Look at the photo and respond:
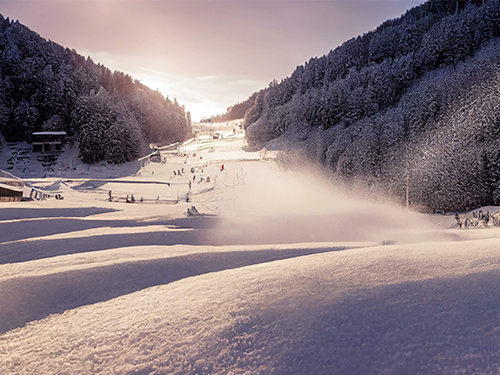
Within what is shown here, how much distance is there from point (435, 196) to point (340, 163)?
23.4 ft

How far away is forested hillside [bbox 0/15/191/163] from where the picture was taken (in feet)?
123

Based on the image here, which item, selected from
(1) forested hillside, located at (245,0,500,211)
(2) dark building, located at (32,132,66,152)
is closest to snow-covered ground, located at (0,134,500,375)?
(1) forested hillside, located at (245,0,500,211)

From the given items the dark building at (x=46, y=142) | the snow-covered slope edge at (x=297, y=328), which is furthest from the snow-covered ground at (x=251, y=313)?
the dark building at (x=46, y=142)

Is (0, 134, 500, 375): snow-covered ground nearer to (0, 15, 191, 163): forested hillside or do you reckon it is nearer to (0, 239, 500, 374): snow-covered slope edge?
(0, 239, 500, 374): snow-covered slope edge

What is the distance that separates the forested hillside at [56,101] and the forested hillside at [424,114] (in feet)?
81.8

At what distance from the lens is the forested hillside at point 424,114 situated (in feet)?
46.5

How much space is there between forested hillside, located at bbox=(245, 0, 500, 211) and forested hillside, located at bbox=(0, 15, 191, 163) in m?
24.9

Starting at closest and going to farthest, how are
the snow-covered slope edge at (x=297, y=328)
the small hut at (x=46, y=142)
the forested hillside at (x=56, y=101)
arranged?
the snow-covered slope edge at (x=297, y=328), the forested hillside at (x=56, y=101), the small hut at (x=46, y=142)

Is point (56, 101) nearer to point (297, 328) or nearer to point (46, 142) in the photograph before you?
point (46, 142)

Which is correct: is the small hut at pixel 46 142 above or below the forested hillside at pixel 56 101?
below

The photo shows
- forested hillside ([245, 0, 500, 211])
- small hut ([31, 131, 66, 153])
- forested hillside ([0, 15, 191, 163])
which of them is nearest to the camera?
forested hillside ([245, 0, 500, 211])

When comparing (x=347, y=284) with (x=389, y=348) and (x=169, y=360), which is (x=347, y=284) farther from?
(x=169, y=360)

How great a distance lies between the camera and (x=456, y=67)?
19.1m

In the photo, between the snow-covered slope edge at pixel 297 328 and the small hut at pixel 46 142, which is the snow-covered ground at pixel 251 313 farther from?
the small hut at pixel 46 142
